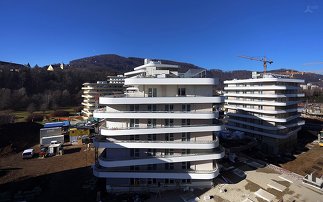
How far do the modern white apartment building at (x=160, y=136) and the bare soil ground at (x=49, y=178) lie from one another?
15.7ft

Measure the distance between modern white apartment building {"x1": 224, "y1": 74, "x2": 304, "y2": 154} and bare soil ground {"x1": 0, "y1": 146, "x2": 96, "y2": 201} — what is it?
41023 mm

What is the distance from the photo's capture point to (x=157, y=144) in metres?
29.0

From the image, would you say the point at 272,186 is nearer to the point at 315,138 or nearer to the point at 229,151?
the point at 229,151

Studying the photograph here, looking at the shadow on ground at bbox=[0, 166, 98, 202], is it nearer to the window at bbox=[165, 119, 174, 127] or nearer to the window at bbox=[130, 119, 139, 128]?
the window at bbox=[130, 119, 139, 128]

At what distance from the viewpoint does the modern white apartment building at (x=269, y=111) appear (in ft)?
167

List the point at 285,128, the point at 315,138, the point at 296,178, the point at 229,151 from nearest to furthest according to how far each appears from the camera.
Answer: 1. the point at 296,178
2. the point at 229,151
3. the point at 285,128
4. the point at 315,138

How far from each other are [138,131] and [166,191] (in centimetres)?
936

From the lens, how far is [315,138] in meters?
63.5

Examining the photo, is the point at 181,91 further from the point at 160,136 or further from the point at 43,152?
the point at 43,152

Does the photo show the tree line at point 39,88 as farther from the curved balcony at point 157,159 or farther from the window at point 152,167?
the window at point 152,167

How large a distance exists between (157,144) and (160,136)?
1.61 metres

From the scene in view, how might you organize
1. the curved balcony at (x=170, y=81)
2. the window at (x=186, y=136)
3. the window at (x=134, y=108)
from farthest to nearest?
the window at (x=186, y=136), the window at (x=134, y=108), the curved balcony at (x=170, y=81)

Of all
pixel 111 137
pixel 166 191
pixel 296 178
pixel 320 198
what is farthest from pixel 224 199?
pixel 111 137

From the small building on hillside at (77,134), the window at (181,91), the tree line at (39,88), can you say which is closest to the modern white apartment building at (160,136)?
the window at (181,91)
